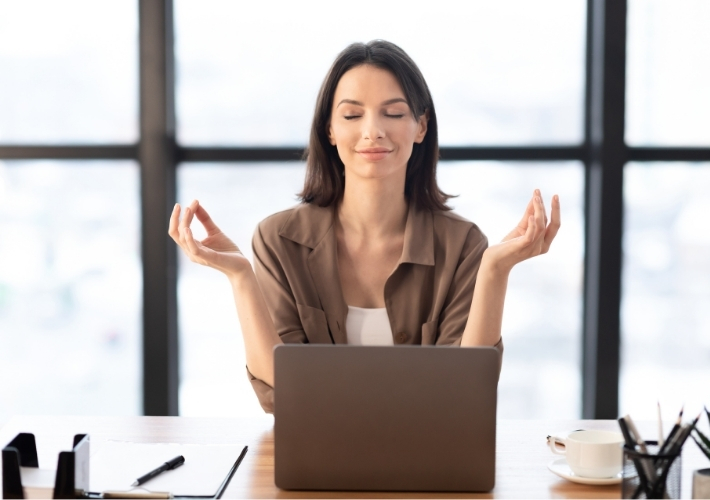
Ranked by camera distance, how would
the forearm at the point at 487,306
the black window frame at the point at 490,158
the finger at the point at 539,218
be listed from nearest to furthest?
the finger at the point at 539,218, the forearm at the point at 487,306, the black window frame at the point at 490,158

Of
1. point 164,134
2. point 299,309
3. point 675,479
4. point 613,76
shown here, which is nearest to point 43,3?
point 164,134

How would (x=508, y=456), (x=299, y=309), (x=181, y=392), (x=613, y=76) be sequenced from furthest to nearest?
(x=181, y=392)
(x=613, y=76)
(x=299, y=309)
(x=508, y=456)

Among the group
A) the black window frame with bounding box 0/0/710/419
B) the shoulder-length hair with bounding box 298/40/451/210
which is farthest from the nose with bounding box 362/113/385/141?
the black window frame with bounding box 0/0/710/419

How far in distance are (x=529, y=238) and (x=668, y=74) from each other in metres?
1.67

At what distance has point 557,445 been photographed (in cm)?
134

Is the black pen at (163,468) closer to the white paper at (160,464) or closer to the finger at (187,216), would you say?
the white paper at (160,464)

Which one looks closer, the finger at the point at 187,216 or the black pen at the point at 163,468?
the black pen at the point at 163,468

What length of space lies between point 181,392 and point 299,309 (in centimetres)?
123

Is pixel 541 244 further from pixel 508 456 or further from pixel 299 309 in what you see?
pixel 299 309

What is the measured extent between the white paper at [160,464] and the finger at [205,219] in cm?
50

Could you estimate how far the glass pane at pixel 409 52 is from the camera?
2754 millimetres

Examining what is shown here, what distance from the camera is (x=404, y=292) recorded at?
1921 mm

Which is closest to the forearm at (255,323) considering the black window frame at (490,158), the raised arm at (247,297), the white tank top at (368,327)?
the raised arm at (247,297)

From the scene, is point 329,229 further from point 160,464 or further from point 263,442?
point 160,464
